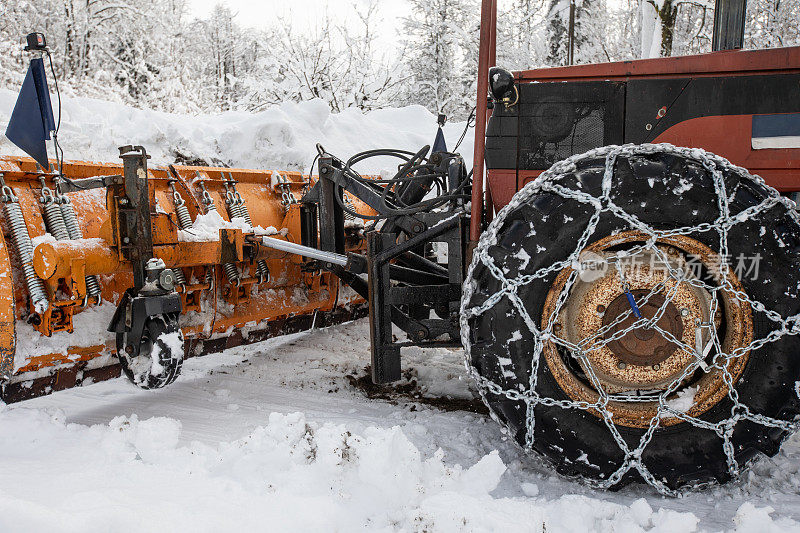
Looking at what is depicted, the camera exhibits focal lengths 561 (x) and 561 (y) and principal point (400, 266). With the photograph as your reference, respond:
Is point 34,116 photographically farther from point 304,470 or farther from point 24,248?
point 304,470

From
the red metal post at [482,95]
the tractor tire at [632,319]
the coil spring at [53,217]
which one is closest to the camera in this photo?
the tractor tire at [632,319]

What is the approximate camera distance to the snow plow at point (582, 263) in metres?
1.92

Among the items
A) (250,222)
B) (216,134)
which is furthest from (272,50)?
(250,222)

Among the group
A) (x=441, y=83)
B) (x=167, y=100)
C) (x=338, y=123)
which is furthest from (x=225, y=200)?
(x=441, y=83)

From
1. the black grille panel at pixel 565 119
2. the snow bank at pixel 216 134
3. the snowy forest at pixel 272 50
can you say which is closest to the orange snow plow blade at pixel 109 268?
the black grille panel at pixel 565 119

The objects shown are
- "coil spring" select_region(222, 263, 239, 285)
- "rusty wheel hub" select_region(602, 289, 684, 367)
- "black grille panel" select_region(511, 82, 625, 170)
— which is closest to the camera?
"rusty wheel hub" select_region(602, 289, 684, 367)

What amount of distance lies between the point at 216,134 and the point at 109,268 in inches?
272

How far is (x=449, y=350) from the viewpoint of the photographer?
13.9 ft

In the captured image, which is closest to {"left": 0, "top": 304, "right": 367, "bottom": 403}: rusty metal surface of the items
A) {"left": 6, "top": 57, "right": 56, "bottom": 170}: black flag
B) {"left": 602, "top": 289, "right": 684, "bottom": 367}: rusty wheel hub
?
{"left": 6, "top": 57, "right": 56, "bottom": 170}: black flag

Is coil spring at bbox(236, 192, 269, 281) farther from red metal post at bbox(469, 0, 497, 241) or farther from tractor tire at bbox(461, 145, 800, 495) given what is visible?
tractor tire at bbox(461, 145, 800, 495)

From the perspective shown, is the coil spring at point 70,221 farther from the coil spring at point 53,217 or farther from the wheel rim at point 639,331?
the wheel rim at point 639,331

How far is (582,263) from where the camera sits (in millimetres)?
2002

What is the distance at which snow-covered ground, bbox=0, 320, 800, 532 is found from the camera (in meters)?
1.78

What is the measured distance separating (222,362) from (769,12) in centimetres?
692
